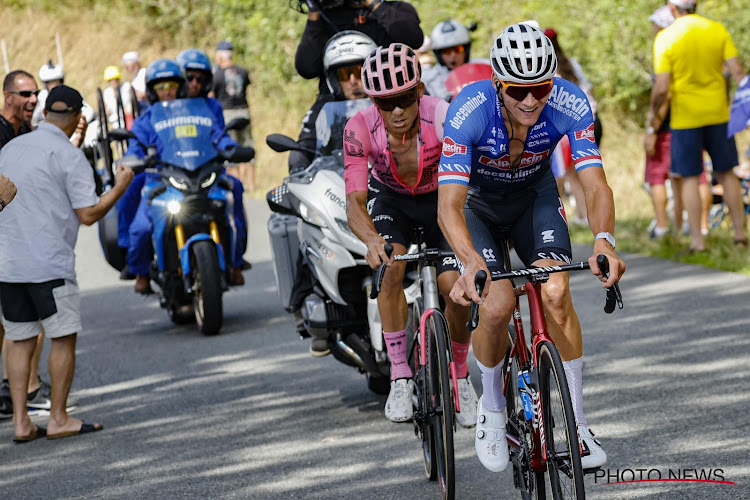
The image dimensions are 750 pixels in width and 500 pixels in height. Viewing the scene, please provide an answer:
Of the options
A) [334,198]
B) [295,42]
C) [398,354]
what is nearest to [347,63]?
[334,198]

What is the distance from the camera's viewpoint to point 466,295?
497 centimetres

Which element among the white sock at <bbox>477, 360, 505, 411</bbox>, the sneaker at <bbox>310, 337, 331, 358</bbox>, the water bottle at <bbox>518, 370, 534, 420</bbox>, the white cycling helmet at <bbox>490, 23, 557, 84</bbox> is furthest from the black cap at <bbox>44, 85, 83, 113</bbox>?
the water bottle at <bbox>518, 370, 534, 420</bbox>

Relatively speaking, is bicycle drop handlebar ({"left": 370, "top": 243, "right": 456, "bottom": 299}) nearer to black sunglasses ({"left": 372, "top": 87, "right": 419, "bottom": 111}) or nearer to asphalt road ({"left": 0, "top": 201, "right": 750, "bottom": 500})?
black sunglasses ({"left": 372, "top": 87, "right": 419, "bottom": 111})

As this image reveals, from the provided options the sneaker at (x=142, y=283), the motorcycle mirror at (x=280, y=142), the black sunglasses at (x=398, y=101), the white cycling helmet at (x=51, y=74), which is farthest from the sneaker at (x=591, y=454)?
the white cycling helmet at (x=51, y=74)

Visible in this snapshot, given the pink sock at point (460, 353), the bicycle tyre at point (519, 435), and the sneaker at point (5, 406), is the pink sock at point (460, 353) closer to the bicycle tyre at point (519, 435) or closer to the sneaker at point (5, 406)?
the bicycle tyre at point (519, 435)

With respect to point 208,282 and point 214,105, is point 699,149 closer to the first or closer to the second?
point 214,105

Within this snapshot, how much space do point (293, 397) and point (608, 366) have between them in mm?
2081

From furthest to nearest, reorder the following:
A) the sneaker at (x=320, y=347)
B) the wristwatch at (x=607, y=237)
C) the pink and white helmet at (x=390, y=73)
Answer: the sneaker at (x=320, y=347) → the pink and white helmet at (x=390, y=73) → the wristwatch at (x=607, y=237)

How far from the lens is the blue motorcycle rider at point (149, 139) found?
11.2 metres

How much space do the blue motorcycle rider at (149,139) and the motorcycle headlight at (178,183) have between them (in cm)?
30

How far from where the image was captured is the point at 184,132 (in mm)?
11062

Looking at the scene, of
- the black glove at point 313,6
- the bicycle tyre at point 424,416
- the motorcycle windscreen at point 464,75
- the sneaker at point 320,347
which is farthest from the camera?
the motorcycle windscreen at point 464,75

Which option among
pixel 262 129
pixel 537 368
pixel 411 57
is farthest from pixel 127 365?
pixel 262 129

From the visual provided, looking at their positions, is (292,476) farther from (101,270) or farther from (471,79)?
(101,270)
